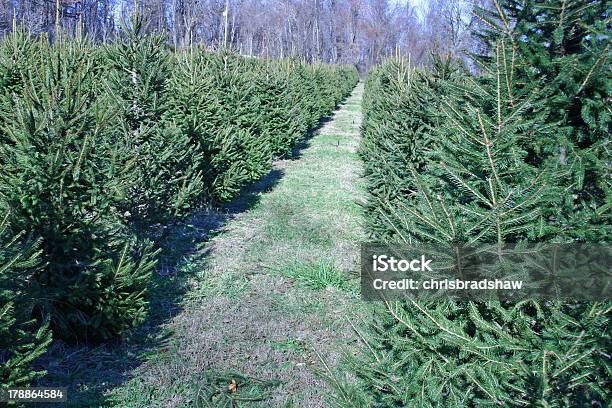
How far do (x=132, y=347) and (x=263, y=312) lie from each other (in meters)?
1.41

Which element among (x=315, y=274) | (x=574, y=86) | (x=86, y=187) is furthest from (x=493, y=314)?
(x=315, y=274)

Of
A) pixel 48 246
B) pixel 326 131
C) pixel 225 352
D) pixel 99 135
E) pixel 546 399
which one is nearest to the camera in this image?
pixel 546 399

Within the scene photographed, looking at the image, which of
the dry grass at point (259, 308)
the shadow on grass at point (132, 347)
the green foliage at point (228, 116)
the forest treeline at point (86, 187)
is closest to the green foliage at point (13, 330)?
the forest treeline at point (86, 187)

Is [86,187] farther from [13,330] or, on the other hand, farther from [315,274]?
[315,274]

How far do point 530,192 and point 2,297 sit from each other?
8.60 feet

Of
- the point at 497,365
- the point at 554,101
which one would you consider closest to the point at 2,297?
the point at 497,365

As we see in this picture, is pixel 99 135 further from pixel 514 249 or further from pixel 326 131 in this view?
pixel 326 131

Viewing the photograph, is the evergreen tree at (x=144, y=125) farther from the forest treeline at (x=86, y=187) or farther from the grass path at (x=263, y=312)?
the grass path at (x=263, y=312)

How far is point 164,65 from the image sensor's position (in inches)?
227

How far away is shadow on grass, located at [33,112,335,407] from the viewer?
11.7 feet

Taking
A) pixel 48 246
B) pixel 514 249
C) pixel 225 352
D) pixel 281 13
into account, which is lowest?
pixel 225 352

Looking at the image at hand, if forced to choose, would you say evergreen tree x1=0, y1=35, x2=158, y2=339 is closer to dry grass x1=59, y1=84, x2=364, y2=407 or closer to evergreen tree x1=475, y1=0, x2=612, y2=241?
dry grass x1=59, y1=84, x2=364, y2=407

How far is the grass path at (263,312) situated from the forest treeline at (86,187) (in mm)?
658

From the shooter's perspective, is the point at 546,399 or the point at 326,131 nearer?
the point at 546,399
